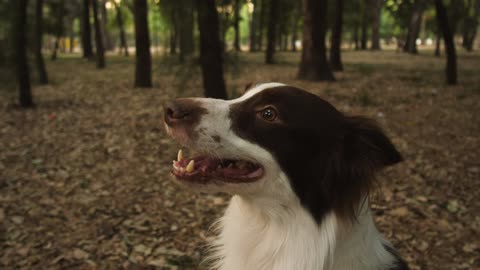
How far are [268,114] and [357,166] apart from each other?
585 millimetres

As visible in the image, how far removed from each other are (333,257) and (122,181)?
4.28 m

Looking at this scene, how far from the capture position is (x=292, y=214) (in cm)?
244

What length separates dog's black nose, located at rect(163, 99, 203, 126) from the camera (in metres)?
2.44

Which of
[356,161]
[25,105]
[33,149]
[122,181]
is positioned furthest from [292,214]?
[25,105]

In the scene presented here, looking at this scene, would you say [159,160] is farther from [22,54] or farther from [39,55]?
[39,55]

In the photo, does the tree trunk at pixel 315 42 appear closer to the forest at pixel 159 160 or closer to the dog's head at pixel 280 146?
the forest at pixel 159 160

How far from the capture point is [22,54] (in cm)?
967

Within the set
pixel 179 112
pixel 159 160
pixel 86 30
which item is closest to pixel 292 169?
pixel 179 112

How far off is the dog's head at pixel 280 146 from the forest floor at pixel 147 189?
982 mm

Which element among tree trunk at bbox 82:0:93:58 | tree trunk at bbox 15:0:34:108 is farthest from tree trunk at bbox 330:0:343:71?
tree trunk at bbox 82:0:93:58

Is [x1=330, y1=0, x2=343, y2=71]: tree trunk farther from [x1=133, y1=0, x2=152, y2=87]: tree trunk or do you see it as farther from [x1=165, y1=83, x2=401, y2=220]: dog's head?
[x1=165, y1=83, x2=401, y2=220]: dog's head

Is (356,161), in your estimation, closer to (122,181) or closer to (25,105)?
(122,181)

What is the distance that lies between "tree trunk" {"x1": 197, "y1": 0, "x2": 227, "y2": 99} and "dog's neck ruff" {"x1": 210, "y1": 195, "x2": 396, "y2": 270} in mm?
5549

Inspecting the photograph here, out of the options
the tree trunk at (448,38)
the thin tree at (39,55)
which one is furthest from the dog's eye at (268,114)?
the thin tree at (39,55)
